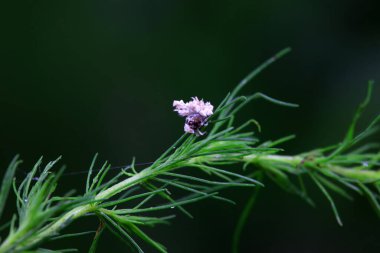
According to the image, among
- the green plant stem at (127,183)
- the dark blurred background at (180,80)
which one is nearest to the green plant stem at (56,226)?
the green plant stem at (127,183)

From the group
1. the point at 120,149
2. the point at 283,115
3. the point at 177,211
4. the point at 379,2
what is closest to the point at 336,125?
the point at 283,115

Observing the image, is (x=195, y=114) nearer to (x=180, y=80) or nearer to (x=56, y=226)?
(x=56, y=226)

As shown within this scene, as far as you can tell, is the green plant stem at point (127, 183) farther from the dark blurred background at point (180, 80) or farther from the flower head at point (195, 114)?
the dark blurred background at point (180, 80)

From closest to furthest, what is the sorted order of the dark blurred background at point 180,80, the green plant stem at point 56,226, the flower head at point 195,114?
the green plant stem at point 56,226 < the flower head at point 195,114 < the dark blurred background at point 180,80

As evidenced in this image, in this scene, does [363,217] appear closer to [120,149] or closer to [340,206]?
[340,206]

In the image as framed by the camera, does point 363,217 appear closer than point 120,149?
Yes

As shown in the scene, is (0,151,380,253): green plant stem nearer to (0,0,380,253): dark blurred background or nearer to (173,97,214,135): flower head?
(173,97,214,135): flower head

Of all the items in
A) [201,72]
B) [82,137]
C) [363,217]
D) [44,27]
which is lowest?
[363,217]

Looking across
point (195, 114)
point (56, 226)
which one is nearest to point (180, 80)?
point (195, 114)

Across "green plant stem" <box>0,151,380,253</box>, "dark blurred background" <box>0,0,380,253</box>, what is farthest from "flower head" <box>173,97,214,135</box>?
"dark blurred background" <box>0,0,380,253</box>
